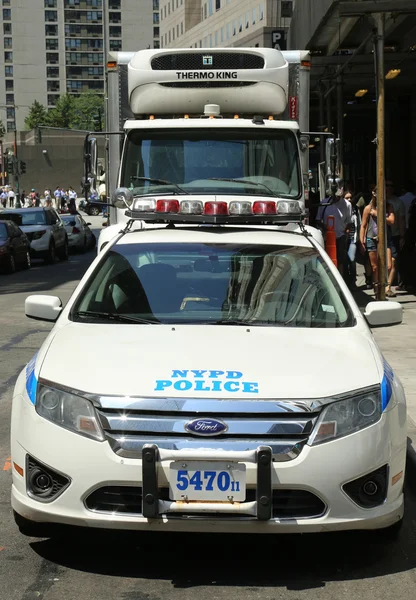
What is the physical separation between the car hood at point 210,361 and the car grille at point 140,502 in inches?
16.7

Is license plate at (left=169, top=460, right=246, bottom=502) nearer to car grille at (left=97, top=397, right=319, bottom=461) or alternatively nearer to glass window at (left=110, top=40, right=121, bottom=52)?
car grille at (left=97, top=397, right=319, bottom=461)

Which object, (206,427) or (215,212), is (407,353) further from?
(206,427)

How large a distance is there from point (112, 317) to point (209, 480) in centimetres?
150

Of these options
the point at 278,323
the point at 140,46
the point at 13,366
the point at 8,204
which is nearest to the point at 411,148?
the point at 13,366

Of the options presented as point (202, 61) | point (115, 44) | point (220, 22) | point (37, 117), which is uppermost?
point (115, 44)

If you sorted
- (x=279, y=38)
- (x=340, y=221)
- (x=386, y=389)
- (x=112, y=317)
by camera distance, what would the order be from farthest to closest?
1. (x=279, y=38)
2. (x=340, y=221)
3. (x=112, y=317)
4. (x=386, y=389)

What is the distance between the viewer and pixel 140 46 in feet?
563

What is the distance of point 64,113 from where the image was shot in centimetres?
15500

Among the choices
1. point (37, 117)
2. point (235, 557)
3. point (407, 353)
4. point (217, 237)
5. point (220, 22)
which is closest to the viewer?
point (235, 557)

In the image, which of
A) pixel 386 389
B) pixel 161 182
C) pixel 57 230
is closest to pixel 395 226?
pixel 161 182

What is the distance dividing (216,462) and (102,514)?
0.59 metres

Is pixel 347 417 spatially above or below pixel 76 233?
above

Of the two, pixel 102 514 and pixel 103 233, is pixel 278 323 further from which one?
pixel 103 233

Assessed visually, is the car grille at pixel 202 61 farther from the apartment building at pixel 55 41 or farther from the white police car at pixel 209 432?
the apartment building at pixel 55 41
